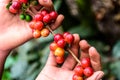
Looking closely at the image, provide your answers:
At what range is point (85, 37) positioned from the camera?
3697 mm

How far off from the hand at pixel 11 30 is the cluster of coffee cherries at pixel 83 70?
394mm

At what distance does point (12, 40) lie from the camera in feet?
7.13

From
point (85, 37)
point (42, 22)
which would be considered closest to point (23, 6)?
point (42, 22)

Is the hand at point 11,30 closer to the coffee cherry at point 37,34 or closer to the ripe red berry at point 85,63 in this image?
the coffee cherry at point 37,34

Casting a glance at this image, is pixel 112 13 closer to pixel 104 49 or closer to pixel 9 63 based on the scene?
pixel 104 49

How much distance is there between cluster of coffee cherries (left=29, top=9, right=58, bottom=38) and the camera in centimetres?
198

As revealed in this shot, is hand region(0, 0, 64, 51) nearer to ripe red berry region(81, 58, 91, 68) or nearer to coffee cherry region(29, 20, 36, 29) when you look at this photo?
coffee cherry region(29, 20, 36, 29)

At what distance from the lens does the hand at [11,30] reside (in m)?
2.14

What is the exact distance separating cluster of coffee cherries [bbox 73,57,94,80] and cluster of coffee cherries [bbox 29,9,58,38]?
0.85ft

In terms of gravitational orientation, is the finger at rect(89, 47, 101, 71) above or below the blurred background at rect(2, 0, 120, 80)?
above

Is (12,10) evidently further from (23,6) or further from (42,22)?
(42,22)

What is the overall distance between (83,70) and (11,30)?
21.7 inches

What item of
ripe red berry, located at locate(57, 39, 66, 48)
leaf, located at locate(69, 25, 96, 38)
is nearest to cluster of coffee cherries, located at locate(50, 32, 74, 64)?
ripe red berry, located at locate(57, 39, 66, 48)

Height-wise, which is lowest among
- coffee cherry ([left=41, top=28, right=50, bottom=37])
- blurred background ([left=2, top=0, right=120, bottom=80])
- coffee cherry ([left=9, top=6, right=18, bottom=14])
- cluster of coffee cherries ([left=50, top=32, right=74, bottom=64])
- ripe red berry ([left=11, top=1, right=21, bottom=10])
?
blurred background ([left=2, top=0, right=120, bottom=80])
